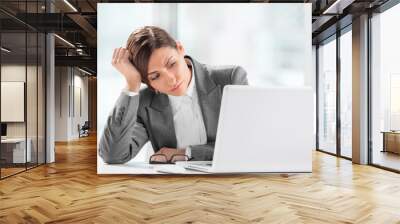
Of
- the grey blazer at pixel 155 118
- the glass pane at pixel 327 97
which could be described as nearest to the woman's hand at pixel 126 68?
the grey blazer at pixel 155 118

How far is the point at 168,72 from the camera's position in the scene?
623cm

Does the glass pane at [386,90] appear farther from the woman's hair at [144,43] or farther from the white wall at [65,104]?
the white wall at [65,104]

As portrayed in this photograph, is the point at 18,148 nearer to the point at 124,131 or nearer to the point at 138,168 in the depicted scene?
the point at 124,131

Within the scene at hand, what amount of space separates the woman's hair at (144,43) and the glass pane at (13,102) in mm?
1956

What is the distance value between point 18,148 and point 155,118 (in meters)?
2.63

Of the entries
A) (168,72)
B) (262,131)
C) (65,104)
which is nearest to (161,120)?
(168,72)

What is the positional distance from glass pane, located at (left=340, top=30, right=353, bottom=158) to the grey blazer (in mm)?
3577

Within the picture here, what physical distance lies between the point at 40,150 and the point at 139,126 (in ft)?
9.49

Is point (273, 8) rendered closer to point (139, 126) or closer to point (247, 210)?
point (139, 126)

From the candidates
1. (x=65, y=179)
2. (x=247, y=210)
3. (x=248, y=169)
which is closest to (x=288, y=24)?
(x=248, y=169)

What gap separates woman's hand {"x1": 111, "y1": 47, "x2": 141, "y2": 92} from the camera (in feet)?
20.5

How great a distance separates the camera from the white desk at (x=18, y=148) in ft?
21.6

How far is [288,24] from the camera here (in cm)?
645

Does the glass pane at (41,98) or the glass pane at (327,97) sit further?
the glass pane at (327,97)
